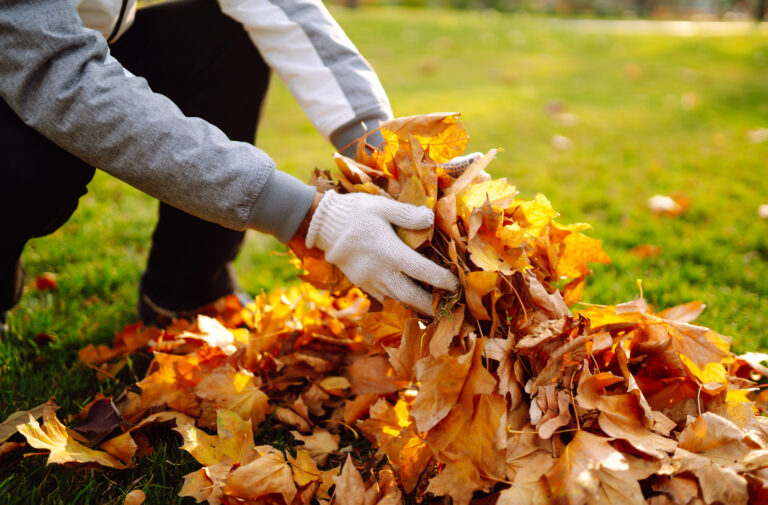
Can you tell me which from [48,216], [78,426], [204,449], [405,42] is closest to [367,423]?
[204,449]

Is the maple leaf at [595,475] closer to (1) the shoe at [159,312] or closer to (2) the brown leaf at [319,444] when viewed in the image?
(2) the brown leaf at [319,444]

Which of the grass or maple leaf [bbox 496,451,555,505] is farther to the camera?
the grass

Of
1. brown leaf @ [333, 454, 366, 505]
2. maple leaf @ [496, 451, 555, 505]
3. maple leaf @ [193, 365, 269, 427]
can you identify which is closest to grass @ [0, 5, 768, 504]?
maple leaf @ [193, 365, 269, 427]

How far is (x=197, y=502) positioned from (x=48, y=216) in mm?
766

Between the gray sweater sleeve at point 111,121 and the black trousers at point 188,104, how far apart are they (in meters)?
0.23

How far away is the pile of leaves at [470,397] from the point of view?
1.03 metres

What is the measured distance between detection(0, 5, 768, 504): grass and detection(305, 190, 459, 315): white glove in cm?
60

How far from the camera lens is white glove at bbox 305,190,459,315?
1183 mm

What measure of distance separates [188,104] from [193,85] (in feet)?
0.20

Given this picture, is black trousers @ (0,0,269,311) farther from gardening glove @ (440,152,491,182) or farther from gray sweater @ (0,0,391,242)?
gardening glove @ (440,152,491,182)

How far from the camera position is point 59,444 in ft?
4.07

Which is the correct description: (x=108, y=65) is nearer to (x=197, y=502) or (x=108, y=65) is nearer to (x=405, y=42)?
(x=197, y=502)

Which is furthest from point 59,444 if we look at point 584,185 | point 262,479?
point 584,185

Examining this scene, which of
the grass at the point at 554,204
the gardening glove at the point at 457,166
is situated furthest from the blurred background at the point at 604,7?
the gardening glove at the point at 457,166
